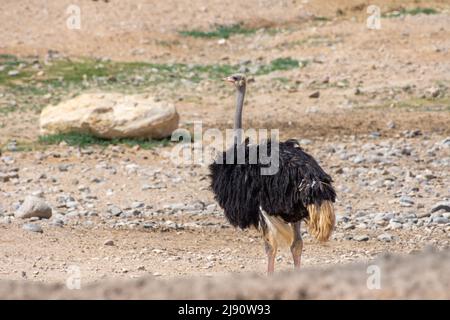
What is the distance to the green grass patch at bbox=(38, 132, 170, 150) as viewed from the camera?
13.9 m

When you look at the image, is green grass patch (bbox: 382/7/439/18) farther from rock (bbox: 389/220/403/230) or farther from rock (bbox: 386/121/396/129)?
rock (bbox: 389/220/403/230)

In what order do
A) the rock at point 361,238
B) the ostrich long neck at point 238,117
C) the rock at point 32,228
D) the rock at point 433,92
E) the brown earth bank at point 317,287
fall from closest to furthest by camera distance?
the brown earth bank at point 317,287
the ostrich long neck at point 238,117
the rock at point 32,228
the rock at point 361,238
the rock at point 433,92

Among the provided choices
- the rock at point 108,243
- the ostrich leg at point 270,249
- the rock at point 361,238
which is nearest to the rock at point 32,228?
the rock at point 108,243

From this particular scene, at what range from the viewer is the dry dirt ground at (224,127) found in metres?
9.56

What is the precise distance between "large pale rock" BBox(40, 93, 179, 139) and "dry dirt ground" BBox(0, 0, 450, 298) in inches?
15.5

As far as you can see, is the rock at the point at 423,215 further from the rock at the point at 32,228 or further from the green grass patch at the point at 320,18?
the green grass patch at the point at 320,18

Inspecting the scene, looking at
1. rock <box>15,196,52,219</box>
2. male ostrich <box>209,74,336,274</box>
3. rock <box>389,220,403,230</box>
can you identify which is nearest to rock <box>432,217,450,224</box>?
rock <box>389,220,403,230</box>

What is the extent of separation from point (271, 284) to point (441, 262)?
97cm

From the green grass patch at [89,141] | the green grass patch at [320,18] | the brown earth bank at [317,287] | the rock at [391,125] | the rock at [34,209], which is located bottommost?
the rock at [34,209]

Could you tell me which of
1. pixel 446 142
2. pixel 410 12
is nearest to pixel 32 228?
pixel 446 142

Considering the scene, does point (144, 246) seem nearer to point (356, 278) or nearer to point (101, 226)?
point (101, 226)

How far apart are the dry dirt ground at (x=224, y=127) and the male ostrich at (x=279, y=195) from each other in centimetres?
58

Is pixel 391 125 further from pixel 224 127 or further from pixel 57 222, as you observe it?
pixel 57 222
